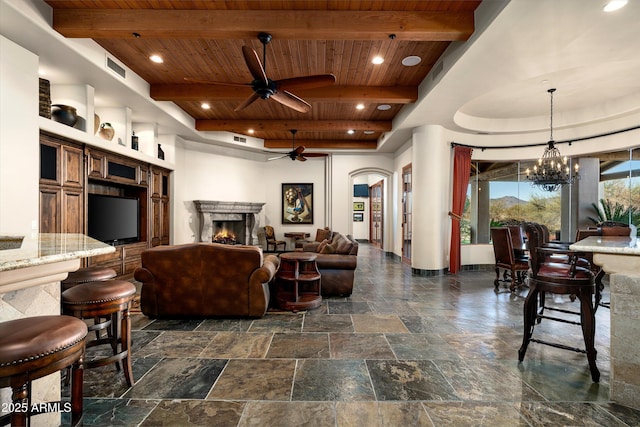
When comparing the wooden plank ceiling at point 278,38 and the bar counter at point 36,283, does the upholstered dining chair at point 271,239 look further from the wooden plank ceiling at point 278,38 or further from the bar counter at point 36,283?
the bar counter at point 36,283

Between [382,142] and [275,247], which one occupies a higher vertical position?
[382,142]

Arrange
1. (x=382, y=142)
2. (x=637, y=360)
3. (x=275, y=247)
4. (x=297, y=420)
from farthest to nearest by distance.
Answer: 1. (x=275, y=247)
2. (x=382, y=142)
3. (x=637, y=360)
4. (x=297, y=420)

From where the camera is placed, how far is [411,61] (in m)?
4.13

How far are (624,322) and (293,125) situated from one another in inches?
247

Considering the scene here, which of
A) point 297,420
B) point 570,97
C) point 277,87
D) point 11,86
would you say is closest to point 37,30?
point 11,86

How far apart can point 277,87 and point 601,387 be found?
3.93 meters

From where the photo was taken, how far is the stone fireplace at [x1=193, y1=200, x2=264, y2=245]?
25.5ft

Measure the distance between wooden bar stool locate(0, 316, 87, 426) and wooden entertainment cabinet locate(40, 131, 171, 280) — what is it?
3.34 metres

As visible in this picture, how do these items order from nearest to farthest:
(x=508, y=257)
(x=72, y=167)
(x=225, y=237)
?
(x=72, y=167), (x=508, y=257), (x=225, y=237)

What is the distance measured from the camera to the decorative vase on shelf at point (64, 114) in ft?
12.5

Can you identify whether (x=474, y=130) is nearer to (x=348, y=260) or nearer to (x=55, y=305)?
(x=348, y=260)

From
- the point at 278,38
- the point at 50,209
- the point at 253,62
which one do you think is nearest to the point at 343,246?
the point at 253,62

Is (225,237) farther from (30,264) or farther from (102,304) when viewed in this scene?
(30,264)

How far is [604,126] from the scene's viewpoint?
5.72 meters
